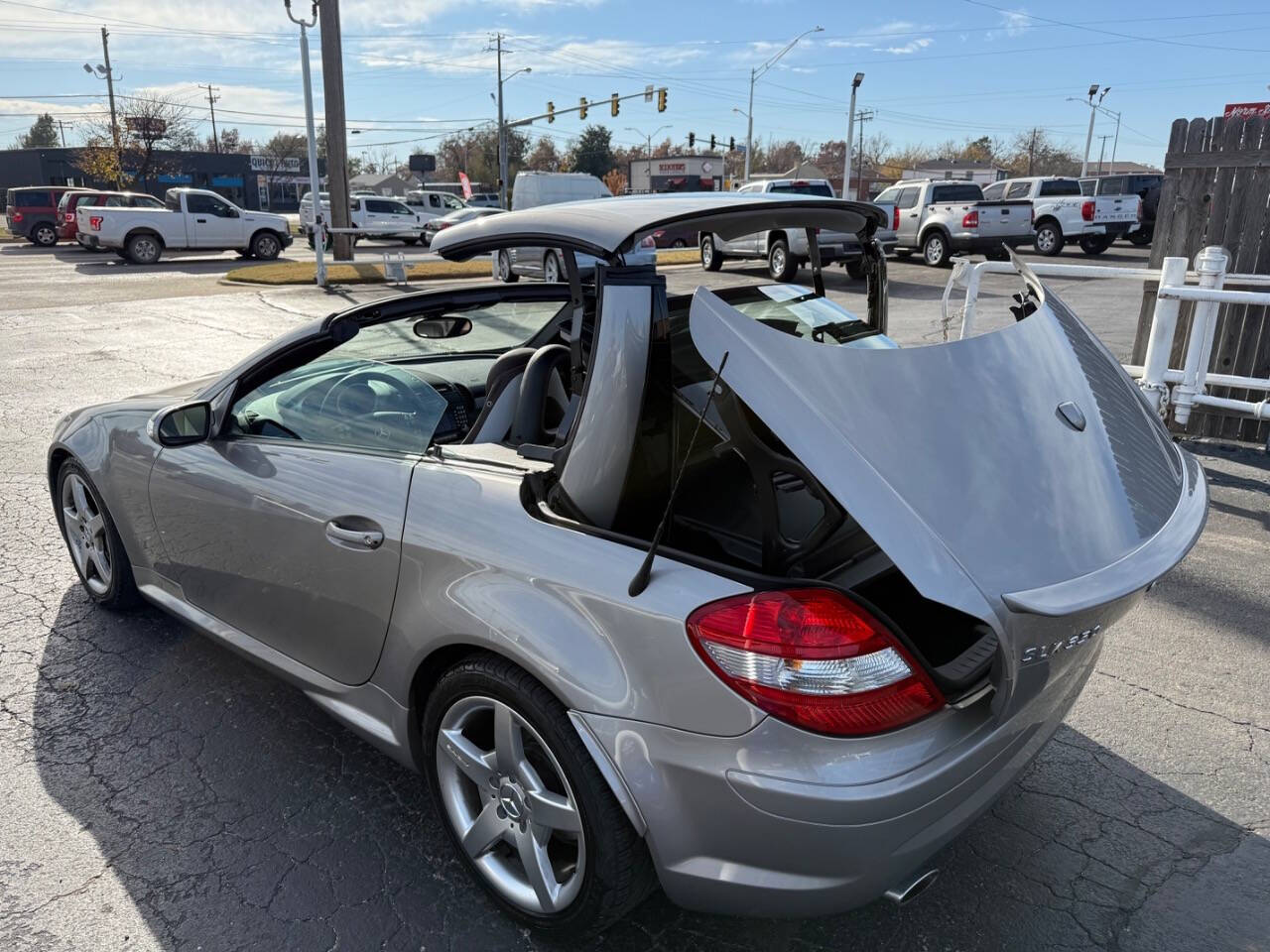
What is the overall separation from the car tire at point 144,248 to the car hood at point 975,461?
86.7ft

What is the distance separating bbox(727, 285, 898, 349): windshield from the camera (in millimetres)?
3277

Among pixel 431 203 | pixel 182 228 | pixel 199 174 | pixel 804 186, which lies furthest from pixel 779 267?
pixel 199 174

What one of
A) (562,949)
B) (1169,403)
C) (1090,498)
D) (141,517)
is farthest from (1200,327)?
(141,517)

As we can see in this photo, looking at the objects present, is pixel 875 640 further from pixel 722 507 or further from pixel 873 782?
pixel 722 507

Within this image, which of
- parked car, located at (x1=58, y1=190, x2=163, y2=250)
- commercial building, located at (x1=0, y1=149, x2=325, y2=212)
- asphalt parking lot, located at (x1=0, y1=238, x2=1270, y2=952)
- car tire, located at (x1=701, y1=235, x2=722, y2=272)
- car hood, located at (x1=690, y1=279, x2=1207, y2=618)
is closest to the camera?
car hood, located at (x1=690, y1=279, x2=1207, y2=618)

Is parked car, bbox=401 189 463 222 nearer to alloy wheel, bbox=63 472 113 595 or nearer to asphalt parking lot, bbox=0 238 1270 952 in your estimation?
alloy wheel, bbox=63 472 113 595

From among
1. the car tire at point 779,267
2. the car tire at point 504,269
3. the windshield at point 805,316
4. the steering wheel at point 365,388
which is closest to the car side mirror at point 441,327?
the steering wheel at point 365,388

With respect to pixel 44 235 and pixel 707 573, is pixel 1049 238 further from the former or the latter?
pixel 44 235

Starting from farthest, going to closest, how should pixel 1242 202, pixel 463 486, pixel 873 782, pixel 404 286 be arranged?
pixel 404 286 < pixel 1242 202 < pixel 463 486 < pixel 873 782

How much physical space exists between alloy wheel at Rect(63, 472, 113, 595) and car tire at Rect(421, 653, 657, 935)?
2.28m

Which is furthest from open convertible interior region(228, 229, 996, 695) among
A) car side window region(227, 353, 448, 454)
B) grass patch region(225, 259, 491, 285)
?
grass patch region(225, 259, 491, 285)

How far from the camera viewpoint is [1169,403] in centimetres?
656

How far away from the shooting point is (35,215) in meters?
30.0

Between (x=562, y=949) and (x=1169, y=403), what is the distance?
6140 mm
